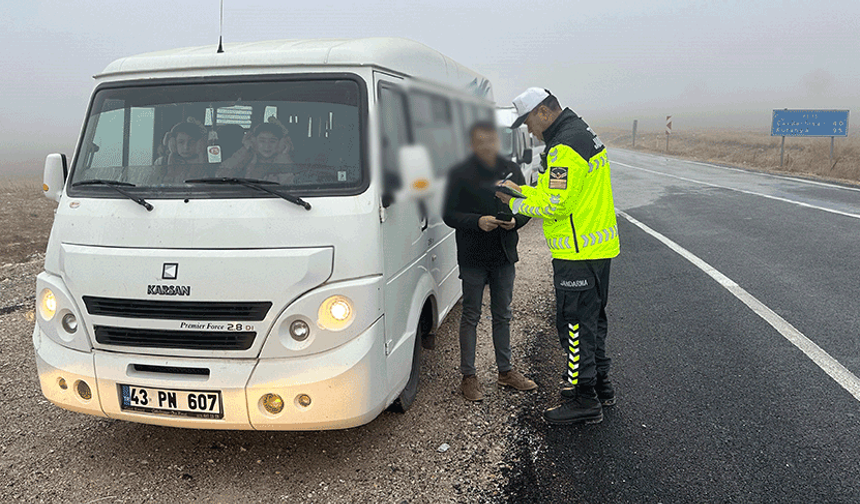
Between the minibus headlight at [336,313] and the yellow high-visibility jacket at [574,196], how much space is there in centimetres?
130

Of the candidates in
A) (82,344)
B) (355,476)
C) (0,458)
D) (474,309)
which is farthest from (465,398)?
(0,458)

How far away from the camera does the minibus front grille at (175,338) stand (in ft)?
10.6

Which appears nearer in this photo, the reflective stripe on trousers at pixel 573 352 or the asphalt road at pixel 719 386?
the asphalt road at pixel 719 386

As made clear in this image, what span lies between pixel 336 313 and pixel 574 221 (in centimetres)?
157

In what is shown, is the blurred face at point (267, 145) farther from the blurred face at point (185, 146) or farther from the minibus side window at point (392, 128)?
the minibus side window at point (392, 128)

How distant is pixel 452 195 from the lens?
167 inches

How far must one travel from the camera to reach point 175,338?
→ 3.29 meters

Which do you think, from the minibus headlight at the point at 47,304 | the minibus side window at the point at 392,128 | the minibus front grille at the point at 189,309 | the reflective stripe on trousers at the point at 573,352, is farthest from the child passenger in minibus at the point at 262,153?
the reflective stripe on trousers at the point at 573,352

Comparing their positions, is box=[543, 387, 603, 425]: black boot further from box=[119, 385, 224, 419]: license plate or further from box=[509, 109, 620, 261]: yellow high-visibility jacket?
box=[119, 385, 224, 419]: license plate

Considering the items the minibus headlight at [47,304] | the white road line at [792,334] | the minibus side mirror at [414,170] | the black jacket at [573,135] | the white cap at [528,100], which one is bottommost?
the white road line at [792,334]

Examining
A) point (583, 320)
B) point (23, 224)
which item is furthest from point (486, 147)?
point (23, 224)

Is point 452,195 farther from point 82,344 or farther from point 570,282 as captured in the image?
point 82,344

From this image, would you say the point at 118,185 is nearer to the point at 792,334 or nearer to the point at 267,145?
the point at 267,145

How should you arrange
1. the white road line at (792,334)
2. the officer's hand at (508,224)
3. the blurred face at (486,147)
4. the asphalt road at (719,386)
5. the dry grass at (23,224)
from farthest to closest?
the dry grass at (23,224) < the white road line at (792,334) < the blurred face at (486,147) < the officer's hand at (508,224) < the asphalt road at (719,386)
